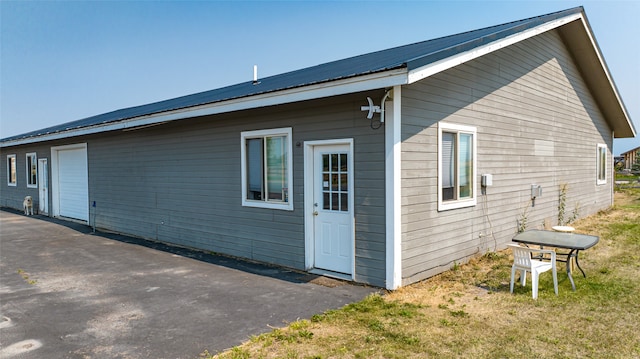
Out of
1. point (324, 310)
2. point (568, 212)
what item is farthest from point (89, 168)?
point (568, 212)

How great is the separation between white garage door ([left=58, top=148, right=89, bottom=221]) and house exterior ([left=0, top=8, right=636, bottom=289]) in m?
1.01

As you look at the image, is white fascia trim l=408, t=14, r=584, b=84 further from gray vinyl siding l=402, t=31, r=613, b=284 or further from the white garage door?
the white garage door

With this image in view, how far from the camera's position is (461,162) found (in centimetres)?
702

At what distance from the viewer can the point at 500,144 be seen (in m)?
8.09

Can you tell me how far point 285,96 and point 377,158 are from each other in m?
1.70

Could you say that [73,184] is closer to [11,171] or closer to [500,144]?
[11,171]

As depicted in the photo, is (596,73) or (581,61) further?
(596,73)

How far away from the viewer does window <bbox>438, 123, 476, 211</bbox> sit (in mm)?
6535

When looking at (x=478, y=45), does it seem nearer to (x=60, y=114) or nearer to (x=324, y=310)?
(x=324, y=310)

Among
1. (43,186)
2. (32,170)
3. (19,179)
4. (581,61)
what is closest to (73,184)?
(43,186)

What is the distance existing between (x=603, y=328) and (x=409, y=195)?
263cm

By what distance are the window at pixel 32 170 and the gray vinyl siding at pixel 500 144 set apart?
52.3 feet

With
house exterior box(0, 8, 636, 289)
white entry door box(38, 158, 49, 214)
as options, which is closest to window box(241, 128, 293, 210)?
house exterior box(0, 8, 636, 289)

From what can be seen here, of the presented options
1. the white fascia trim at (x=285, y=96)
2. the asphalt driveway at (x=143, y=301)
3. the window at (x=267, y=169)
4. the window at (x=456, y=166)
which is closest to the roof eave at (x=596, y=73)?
the window at (x=456, y=166)
